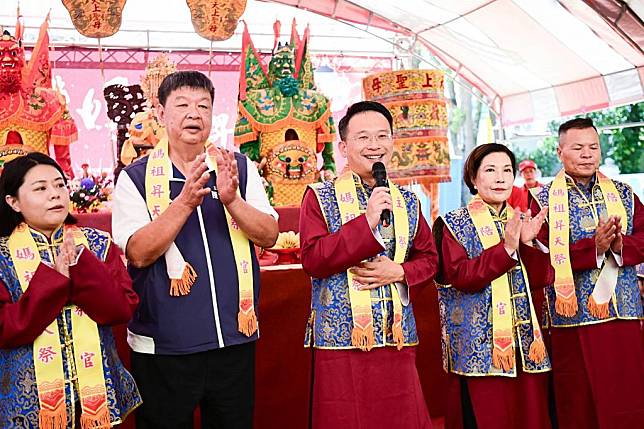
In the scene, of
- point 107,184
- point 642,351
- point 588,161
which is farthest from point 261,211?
point 107,184

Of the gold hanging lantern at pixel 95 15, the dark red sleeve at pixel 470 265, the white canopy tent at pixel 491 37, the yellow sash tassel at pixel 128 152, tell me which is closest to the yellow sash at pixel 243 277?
the dark red sleeve at pixel 470 265

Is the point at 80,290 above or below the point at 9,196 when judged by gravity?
below

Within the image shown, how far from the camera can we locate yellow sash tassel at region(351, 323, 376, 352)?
208cm

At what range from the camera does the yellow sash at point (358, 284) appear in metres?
2.09

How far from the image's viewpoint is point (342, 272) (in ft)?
6.97

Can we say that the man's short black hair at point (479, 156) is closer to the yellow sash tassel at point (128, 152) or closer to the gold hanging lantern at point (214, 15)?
the yellow sash tassel at point (128, 152)

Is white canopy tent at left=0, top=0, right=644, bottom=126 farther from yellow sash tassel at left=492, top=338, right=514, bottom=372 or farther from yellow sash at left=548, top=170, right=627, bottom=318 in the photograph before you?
yellow sash tassel at left=492, top=338, right=514, bottom=372

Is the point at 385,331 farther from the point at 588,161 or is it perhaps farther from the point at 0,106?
the point at 0,106

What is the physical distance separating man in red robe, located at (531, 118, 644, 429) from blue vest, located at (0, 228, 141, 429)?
1.55m

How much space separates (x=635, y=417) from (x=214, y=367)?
1.59 metres

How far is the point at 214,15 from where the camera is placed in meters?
4.81

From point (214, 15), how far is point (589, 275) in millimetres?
3118

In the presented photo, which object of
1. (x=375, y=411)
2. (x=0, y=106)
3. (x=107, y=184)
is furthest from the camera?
(x=107, y=184)

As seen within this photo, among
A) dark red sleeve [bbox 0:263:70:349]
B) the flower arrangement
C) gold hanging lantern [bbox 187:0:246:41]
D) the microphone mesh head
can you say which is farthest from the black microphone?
gold hanging lantern [bbox 187:0:246:41]
